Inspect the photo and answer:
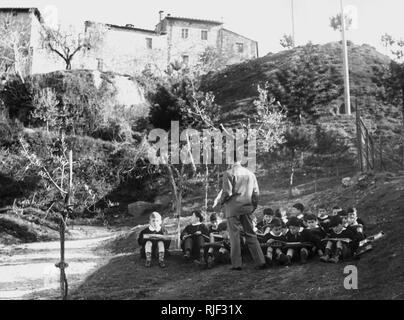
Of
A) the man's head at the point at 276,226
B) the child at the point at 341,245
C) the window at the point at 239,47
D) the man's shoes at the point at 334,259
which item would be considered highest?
the window at the point at 239,47

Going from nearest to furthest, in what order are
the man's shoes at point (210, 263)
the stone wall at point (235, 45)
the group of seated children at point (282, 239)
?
the group of seated children at point (282, 239)
the man's shoes at point (210, 263)
the stone wall at point (235, 45)

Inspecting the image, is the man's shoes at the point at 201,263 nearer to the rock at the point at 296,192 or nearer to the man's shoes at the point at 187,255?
the man's shoes at the point at 187,255

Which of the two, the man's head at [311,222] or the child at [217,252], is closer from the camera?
the man's head at [311,222]

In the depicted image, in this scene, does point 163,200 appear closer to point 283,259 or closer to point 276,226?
point 276,226

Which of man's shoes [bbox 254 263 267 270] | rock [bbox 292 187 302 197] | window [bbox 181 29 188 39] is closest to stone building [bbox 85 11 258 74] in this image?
window [bbox 181 29 188 39]

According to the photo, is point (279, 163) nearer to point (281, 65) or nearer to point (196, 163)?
point (196, 163)

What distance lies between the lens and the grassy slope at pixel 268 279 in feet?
21.0

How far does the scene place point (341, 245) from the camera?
25.5 feet

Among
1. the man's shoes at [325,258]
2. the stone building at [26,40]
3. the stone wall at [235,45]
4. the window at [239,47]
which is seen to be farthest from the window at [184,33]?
the man's shoes at [325,258]

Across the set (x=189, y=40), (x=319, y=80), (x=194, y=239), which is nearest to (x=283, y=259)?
(x=194, y=239)

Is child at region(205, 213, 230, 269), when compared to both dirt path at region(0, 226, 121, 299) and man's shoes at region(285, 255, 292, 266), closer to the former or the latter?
man's shoes at region(285, 255, 292, 266)

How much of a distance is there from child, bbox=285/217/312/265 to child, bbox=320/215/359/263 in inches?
11.5

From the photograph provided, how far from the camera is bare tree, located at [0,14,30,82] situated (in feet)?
109

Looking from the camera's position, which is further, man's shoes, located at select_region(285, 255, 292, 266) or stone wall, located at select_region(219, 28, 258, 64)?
stone wall, located at select_region(219, 28, 258, 64)
